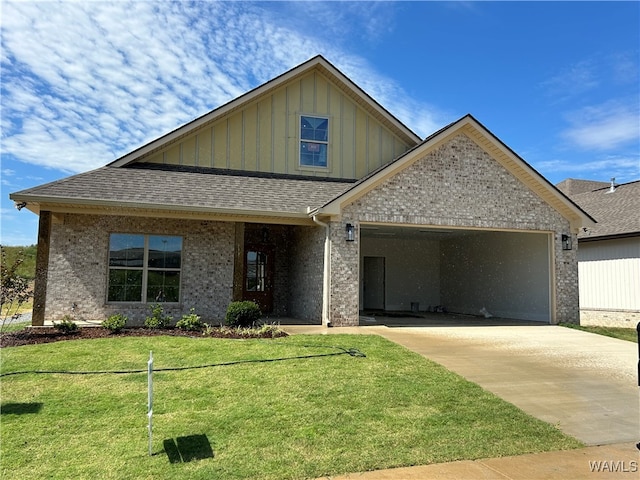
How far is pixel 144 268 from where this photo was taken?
1327 centimetres

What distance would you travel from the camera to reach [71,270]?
12812 mm

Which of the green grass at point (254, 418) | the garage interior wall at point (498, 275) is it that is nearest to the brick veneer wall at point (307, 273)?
the green grass at point (254, 418)

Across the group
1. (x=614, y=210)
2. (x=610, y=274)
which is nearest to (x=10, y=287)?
(x=610, y=274)

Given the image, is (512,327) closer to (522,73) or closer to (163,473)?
(522,73)

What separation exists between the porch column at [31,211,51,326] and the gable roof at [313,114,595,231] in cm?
666

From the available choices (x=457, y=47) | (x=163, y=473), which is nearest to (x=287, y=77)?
(x=457, y=47)

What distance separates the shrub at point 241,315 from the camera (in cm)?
1129

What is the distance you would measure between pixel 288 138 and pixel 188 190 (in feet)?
13.8

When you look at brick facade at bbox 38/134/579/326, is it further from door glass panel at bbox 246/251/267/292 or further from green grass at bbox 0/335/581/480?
green grass at bbox 0/335/581/480

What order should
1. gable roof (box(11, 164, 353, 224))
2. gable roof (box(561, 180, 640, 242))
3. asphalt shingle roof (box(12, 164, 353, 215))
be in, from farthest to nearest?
1. gable roof (box(561, 180, 640, 242))
2. asphalt shingle roof (box(12, 164, 353, 215))
3. gable roof (box(11, 164, 353, 224))

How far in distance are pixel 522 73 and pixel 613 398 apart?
1096 cm

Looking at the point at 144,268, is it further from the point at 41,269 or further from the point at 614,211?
the point at 614,211

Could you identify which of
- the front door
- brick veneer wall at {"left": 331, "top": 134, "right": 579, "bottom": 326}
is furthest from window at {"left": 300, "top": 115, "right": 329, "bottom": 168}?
brick veneer wall at {"left": 331, "top": 134, "right": 579, "bottom": 326}

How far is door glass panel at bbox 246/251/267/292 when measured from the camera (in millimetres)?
16500
